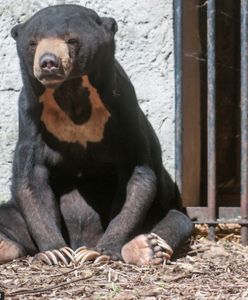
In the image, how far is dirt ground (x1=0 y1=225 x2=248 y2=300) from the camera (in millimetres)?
3813

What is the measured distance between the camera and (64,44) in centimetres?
431

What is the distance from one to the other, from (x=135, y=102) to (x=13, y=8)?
111 cm

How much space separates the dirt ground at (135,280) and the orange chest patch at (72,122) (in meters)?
0.76

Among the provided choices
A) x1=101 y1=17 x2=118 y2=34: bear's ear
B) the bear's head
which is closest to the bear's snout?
the bear's head

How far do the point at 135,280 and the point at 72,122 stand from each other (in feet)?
3.78

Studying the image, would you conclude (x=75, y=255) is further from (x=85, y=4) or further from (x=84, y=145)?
(x=85, y=4)

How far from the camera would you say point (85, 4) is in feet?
17.2

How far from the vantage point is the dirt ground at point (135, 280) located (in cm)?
381

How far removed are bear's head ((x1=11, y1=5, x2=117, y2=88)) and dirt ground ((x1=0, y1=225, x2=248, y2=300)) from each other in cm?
101

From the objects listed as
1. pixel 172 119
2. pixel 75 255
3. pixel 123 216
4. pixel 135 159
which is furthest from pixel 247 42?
pixel 75 255

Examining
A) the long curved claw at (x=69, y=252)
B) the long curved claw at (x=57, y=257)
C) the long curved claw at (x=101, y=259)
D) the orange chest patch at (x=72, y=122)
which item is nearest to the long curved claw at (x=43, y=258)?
the long curved claw at (x=57, y=257)

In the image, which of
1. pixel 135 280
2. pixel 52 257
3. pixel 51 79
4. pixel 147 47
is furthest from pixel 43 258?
pixel 147 47

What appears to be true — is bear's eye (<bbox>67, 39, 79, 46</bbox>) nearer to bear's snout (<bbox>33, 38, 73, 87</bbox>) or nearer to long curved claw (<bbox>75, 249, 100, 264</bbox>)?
bear's snout (<bbox>33, 38, 73, 87</bbox>)

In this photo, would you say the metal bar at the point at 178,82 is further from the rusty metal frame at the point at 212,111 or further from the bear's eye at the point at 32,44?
the bear's eye at the point at 32,44
